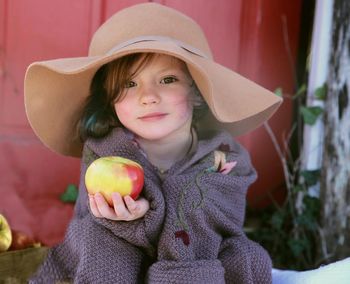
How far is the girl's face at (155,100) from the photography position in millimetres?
1660

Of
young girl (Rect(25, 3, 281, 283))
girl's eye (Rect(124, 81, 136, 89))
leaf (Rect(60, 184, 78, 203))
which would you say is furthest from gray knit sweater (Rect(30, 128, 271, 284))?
leaf (Rect(60, 184, 78, 203))

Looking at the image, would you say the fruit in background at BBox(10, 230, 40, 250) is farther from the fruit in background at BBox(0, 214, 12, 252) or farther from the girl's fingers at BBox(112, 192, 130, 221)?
the girl's fingers at BBox(112, 192, 130, 221)

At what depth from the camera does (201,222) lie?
5.16 feet

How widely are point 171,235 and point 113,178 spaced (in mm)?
217

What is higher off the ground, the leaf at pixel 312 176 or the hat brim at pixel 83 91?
the hat brim at pixel 83 91

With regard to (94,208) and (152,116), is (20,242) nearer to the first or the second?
(94,208)

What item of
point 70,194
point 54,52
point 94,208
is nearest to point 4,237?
point 94,208

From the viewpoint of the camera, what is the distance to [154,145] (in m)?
1.81

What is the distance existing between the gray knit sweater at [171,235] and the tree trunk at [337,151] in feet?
2.02

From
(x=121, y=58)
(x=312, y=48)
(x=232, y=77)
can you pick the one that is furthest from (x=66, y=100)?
(x=312, y=48)

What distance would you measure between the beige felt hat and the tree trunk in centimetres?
52

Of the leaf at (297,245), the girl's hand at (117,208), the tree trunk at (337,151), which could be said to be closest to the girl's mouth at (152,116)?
the girl's hand at (117,208)

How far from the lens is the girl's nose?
5.36 feet

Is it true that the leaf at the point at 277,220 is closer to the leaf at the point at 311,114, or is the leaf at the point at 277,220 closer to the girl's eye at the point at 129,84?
the leaf at the point at 311,114
